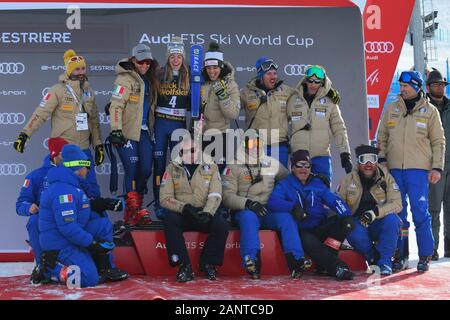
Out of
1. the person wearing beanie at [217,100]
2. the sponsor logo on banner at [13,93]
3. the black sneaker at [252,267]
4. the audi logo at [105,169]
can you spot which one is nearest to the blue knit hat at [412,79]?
the person wearing beanie at [217,100]

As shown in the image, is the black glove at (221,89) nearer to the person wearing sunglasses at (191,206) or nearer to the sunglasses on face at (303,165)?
the person wearing sunglasses at (191,206)

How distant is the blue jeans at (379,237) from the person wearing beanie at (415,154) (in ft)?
0.81

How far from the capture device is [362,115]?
282 inches

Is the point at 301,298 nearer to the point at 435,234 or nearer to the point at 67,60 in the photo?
the point at 435,234

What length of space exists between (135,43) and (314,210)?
2.51 metres

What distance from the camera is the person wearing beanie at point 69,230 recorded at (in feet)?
17.3

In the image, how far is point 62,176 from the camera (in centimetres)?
539

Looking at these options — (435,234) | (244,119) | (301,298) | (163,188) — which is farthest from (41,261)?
(435,234)

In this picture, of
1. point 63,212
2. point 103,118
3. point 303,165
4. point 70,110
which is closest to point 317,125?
point 303,165

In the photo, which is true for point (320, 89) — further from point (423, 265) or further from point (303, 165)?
point (423, 265)

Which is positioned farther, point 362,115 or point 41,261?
point 362,115

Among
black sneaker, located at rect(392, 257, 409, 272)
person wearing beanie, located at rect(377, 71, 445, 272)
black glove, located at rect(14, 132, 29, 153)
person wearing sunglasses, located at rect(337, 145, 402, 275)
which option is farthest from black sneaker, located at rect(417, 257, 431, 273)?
black glove, located at rect(14, 132, 29, 153)

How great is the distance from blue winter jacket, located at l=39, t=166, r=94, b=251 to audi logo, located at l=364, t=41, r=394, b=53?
4.47 m
